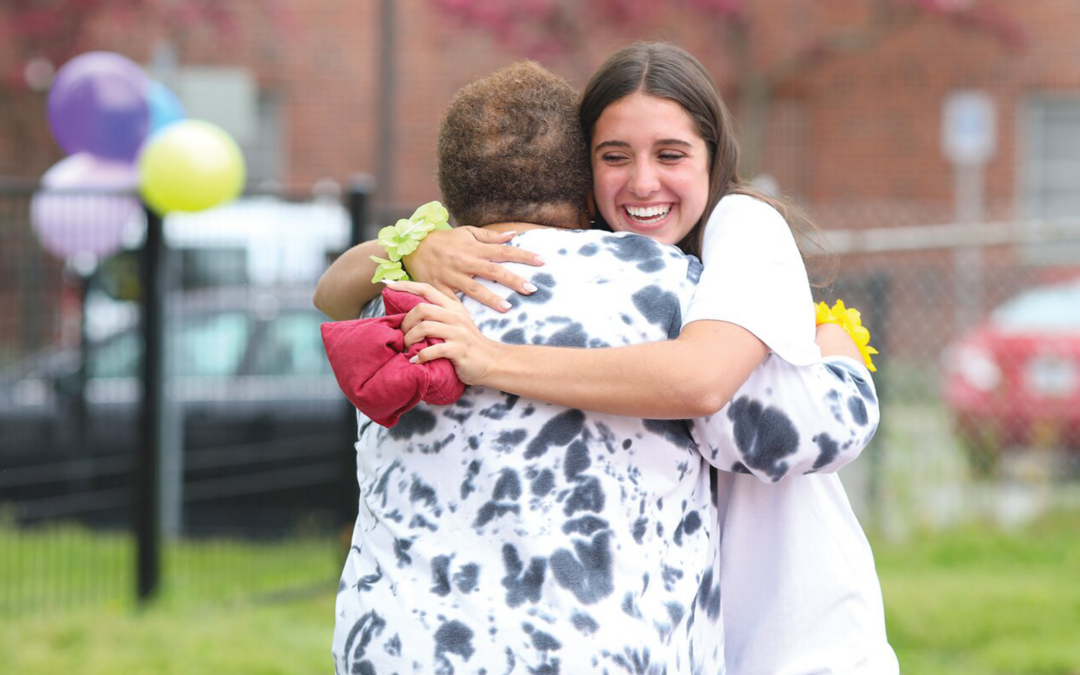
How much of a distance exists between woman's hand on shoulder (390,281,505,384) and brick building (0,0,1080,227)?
12.6 meters

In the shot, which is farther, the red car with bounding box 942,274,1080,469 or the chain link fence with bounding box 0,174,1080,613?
the red car with bounding box 942,274,1080,469

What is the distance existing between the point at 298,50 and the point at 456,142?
1359 centimetres

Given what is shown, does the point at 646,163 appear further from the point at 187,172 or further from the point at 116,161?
the point at 116,161

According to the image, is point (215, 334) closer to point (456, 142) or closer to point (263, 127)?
→ point (456, 142)

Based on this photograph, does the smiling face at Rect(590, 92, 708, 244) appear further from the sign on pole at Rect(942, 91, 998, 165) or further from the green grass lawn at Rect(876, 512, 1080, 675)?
the sign on pole at Rect(942, 91, 998, 165)

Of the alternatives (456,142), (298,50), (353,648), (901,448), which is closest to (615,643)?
(353,648)

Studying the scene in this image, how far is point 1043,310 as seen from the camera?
7750 mm

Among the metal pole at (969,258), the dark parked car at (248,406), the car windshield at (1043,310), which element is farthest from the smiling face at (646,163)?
the car windshield at (1043,310)

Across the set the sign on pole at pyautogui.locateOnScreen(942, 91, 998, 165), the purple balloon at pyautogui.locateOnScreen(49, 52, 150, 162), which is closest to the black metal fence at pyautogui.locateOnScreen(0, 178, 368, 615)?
the purple balloon at pyautogui.locateOnScreen(49, 52, 150, 162)

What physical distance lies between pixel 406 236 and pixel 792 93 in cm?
1349

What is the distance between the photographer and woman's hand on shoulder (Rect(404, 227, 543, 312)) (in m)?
2.03

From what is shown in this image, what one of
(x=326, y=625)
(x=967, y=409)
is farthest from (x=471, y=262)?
(x=967, y=409)

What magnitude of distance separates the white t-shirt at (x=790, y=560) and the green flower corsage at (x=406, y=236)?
0.44m

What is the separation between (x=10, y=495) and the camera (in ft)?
19.6
